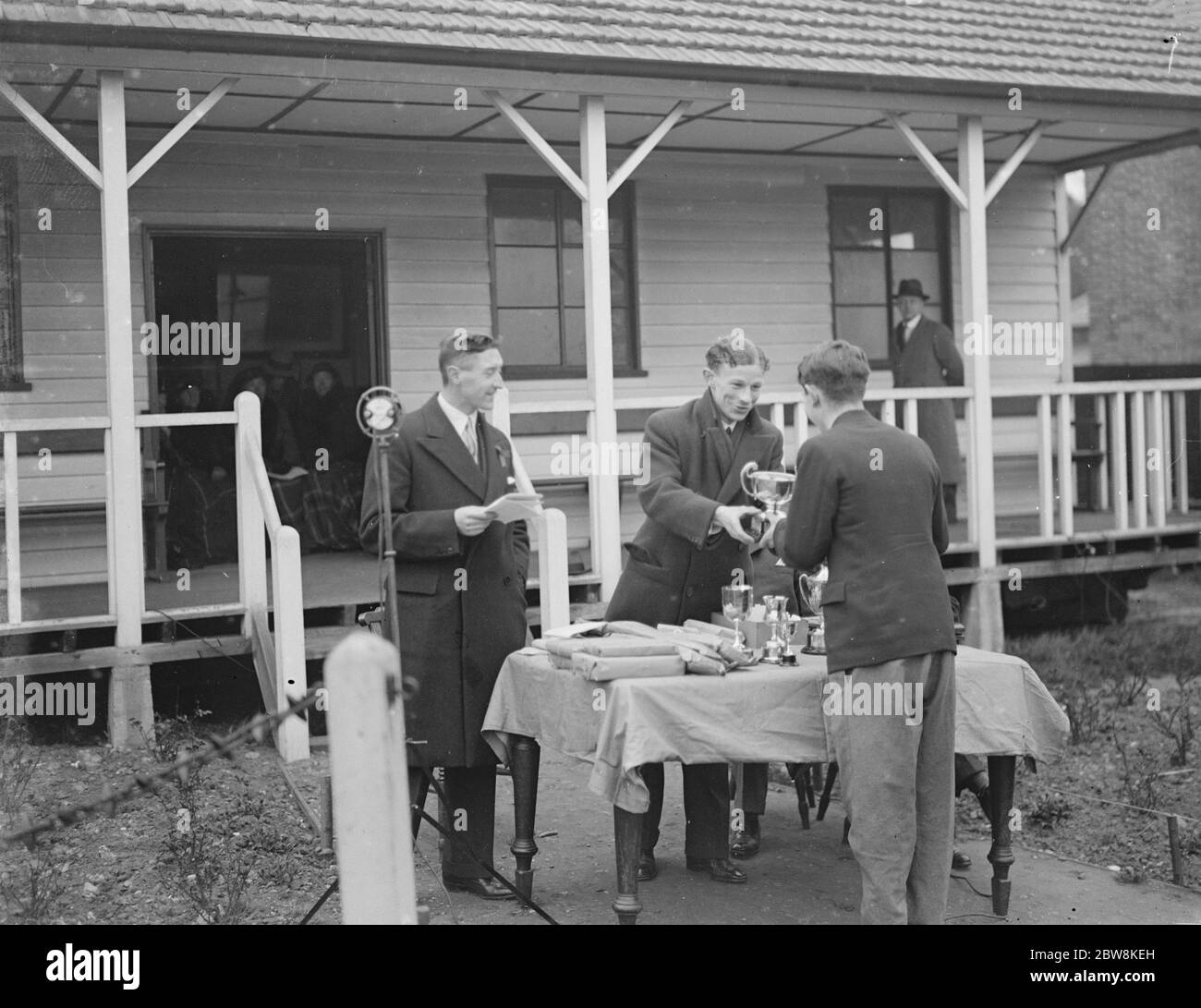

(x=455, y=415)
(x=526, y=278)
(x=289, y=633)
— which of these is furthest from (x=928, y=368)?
(x=455, y=415)

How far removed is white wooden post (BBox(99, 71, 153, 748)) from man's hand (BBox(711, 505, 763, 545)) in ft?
12.9

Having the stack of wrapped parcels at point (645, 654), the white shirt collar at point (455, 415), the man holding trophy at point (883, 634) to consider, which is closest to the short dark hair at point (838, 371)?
the man holding trophy at point (883, 634)

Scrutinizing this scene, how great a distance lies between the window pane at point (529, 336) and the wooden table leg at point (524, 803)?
6310mm

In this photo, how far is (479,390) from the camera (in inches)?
225

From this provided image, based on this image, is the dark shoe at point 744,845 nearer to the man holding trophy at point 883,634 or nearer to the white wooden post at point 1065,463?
the man holding trophy at point 883,634

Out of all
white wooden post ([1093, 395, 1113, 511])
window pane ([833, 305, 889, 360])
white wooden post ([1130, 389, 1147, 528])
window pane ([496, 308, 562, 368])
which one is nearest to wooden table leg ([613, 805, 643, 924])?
window pane ([496, 308, 562, 368])

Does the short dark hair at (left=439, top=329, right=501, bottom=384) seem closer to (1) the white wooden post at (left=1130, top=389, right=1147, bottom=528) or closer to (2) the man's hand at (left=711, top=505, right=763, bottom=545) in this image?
(2) the man's hand at (left=711, top=505, right=763, bottom=545)

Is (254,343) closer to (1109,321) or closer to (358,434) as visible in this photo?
(358,434)

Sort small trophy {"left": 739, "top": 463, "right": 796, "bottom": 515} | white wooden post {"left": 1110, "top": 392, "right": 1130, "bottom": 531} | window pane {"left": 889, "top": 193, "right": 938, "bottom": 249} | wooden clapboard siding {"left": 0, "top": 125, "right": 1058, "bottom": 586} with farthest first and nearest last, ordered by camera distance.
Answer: window pane {"left": 889, "top": 193, "right": 938, "bottom": 249} → white wooden post {"left": 1110, "top": 392, "right": 1130, "bottom": 531} → wooden clapboard siding {"left": 0, "top": 125, "right": 1058, "bottom": 586} → small trophy {"left": 739, "top": 463, "right": 796, "bottom": 515}

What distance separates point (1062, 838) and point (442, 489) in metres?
3.39

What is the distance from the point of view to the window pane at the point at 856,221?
43.0 feet

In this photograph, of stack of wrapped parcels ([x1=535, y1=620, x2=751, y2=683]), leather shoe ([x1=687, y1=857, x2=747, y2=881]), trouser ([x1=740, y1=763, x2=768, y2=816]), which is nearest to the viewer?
stack of wrapped parcels ([x1=535, y1=620, x2=751, y2=683])

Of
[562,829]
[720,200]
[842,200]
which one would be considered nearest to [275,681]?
[562,829]

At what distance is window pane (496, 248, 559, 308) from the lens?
1186 centimetres
